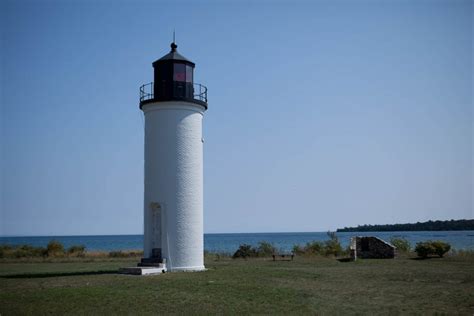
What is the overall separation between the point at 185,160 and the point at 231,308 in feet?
34.4

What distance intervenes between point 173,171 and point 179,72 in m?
4.34

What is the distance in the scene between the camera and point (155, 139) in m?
21.9

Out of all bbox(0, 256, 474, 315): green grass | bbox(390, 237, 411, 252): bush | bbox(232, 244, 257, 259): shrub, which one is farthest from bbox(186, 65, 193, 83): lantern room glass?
bbox(390, 237, 411, 252): bush

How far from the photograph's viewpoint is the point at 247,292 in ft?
47.3

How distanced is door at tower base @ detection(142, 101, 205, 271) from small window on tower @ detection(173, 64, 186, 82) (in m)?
1.14

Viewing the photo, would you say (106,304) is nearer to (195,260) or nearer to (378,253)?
(195,260)

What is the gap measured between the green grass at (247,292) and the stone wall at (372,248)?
23.4ft

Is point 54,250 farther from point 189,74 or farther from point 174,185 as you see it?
point 189,74

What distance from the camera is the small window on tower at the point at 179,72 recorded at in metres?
21.9

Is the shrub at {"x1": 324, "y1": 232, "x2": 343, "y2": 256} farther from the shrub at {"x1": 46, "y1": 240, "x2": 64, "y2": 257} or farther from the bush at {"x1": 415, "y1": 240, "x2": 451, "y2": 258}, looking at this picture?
the shrub at {"x1": 46, "y1": 240, "x2": 64, "y2": 257}

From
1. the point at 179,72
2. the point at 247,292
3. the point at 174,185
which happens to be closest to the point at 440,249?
the point at 174,185

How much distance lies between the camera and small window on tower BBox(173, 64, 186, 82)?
71.9ft

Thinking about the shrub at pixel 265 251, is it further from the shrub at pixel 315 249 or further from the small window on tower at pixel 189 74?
the small window on tower at pixel 189 74

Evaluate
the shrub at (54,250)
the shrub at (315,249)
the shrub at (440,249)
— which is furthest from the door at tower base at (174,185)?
the shrub at (54,250)
